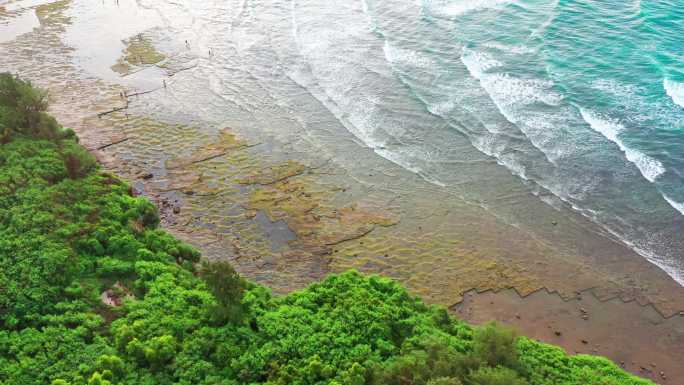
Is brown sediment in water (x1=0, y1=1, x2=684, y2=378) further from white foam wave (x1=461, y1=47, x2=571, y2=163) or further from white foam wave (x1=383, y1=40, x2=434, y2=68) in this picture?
white foam wave (x1=383, y1=40, x2=434, y2=68)

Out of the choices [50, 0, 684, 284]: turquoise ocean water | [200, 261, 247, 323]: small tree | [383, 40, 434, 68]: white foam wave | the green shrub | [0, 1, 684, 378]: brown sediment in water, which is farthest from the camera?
[383, 40, 434, 68]: white foam wave

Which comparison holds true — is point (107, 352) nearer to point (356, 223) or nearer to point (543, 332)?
point (356, 223)

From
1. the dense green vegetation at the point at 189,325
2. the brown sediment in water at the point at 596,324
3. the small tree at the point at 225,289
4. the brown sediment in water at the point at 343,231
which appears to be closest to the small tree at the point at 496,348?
the dense green vegetation at the point at 189,325

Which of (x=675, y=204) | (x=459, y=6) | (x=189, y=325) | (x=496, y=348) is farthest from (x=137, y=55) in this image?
(x=675, y=204)

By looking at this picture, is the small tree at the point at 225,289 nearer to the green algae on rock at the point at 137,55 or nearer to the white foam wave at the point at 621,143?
the white foam wave at the point at 621,143

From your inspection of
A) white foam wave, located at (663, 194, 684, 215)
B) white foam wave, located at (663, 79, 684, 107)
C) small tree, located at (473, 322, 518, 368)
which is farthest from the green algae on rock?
white foam wave, located at (663, 79, 684, 107)

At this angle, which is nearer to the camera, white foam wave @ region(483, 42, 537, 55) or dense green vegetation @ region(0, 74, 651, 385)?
dense green vegetation @ region(0, 74, 651, 385)

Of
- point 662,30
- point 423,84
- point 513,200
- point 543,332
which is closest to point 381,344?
point 543,332

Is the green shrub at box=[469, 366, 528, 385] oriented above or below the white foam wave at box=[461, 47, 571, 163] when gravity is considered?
above
